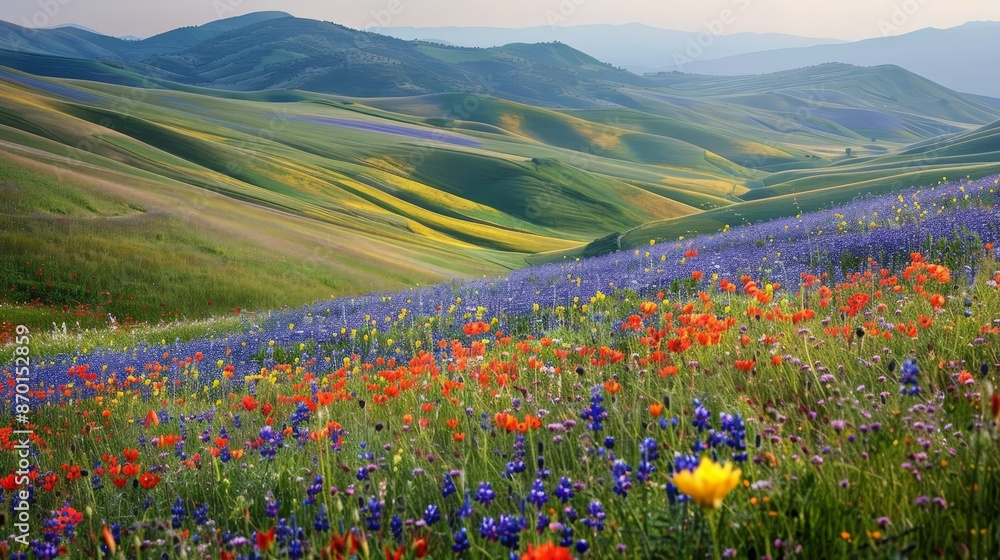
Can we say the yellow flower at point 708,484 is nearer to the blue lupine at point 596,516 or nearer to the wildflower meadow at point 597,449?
the wildflower meadow at point 597,449

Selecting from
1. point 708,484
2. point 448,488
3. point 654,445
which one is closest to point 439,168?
point 448,488

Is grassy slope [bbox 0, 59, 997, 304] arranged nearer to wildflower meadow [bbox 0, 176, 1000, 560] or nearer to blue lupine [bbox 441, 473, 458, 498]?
wildflower meadow [bbox 0, 176, 1000, 560]

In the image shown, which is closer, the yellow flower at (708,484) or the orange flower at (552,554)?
the yellow flower at (708,484)

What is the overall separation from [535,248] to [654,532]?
55342 millimetres

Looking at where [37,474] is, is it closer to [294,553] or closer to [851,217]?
[294,553]

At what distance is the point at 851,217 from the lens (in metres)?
15.4

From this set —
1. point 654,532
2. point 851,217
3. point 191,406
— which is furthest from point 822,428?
point 851,217

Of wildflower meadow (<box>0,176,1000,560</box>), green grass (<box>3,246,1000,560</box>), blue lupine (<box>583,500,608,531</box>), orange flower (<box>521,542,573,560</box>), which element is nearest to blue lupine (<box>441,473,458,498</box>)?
wildflower meadow (<box>0,176,1000,560</box>)

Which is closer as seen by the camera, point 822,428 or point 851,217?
point 822,428

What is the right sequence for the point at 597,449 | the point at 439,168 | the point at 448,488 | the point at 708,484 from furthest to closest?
the point at 439,168
the point at 597,449
the point at 448,488
the point at 708,484

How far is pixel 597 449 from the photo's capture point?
3.31 meters

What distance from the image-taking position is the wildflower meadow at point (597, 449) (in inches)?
90.2

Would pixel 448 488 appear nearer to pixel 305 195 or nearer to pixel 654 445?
pixel 654 445

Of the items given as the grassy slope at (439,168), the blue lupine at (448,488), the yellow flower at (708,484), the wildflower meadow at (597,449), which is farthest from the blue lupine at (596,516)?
the grassy slope at (439,168)
